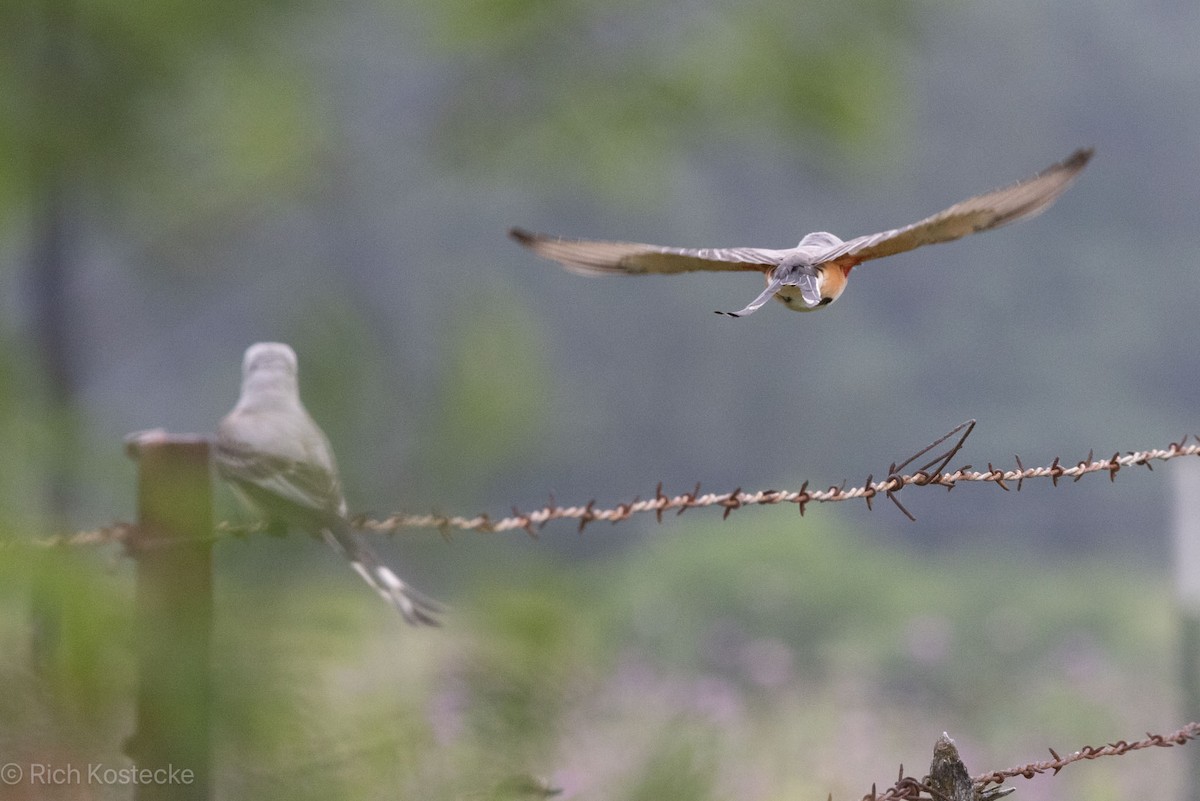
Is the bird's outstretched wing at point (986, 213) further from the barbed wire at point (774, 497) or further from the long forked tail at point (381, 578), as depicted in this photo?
the long forked tail at point (381, 578)

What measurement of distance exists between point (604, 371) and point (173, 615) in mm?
9725

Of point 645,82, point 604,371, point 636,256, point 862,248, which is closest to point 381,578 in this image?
point 636,256

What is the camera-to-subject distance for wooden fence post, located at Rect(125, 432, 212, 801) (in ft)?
3.38

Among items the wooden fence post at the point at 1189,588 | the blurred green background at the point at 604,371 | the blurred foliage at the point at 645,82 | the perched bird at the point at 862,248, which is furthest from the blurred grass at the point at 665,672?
the blurred foliage at the point at 645,82

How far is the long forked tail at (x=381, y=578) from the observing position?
2.02m

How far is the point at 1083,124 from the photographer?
12.3 m

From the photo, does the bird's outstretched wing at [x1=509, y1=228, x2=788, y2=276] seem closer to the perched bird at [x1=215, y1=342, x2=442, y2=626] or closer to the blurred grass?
the blurred grass

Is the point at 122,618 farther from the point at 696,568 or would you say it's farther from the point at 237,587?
the point at 696,568

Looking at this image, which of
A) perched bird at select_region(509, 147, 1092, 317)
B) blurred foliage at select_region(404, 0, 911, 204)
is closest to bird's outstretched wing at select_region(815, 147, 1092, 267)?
perched bird at select_region(509, 147, 1092, 317)

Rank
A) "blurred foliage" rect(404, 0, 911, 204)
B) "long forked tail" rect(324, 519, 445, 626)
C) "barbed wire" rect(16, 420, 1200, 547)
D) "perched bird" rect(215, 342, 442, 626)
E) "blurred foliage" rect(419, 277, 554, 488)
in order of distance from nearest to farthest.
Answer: "barbed wire" rect(16, 420, 1200, 547), "long forked tail" rect(324, 519, 445, 626), "perched bird" rect(215, 342, 442, 626), "blurred foliage" rect(419, 277, 554, 488), "blurred foliage" rect(404, 0, 911, 204)

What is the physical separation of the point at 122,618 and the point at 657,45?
477 centimetres

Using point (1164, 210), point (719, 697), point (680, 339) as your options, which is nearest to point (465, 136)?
point (719, 697)

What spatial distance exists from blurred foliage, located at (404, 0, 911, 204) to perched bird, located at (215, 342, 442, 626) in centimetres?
296

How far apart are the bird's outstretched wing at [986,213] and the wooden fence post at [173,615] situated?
657 millimetres
